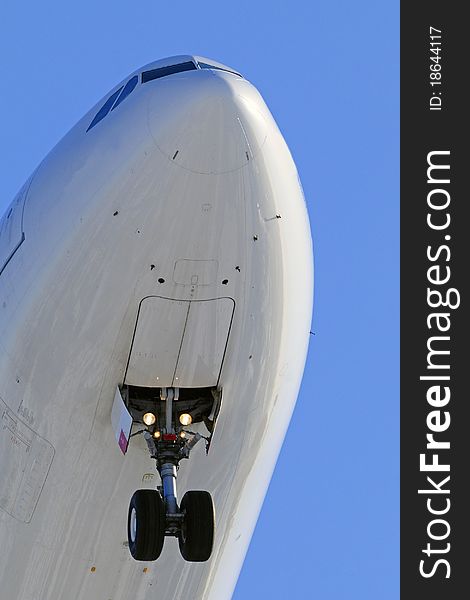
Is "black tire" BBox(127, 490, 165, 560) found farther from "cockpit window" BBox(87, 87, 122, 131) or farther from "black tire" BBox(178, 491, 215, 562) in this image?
"cockpit window" BBox(87, 87, 122, 131)

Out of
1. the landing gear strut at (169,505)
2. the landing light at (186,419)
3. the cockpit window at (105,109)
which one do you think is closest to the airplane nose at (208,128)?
the cockpit window at (105,109)

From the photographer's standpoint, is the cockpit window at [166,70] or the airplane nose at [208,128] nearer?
the airplane nose at [208,128]

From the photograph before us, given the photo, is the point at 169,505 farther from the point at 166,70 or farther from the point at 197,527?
the point at 166,70

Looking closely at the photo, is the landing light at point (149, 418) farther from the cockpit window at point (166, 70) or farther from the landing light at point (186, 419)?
the cockpit window at point (166, 70)

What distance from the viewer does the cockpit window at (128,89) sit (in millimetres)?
21156

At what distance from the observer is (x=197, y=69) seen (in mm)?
21062

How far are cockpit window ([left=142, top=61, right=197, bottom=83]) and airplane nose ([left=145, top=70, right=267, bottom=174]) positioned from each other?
137 cm

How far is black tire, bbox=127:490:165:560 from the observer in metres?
20.2

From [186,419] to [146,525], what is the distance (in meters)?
1.73

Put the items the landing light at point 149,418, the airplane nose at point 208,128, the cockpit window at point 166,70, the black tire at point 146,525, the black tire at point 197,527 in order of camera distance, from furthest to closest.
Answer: the landing light at point 149,418, the cockpit window at point 166,70, the black tire at point 197,527, the black tire at point 146,525, the airplane nose at point 208,128

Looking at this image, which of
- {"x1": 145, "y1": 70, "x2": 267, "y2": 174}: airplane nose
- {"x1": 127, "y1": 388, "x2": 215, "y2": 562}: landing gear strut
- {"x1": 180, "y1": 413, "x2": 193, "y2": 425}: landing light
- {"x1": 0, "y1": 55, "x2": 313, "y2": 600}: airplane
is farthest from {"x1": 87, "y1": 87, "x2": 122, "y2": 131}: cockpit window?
{"x1": 180, "y1": 413, "x2": 193, "y2": 425}: landing light

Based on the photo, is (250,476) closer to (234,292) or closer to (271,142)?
(234,292)

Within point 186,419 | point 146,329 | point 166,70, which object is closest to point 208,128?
point 166,70

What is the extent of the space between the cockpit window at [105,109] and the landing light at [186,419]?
12.4ft
